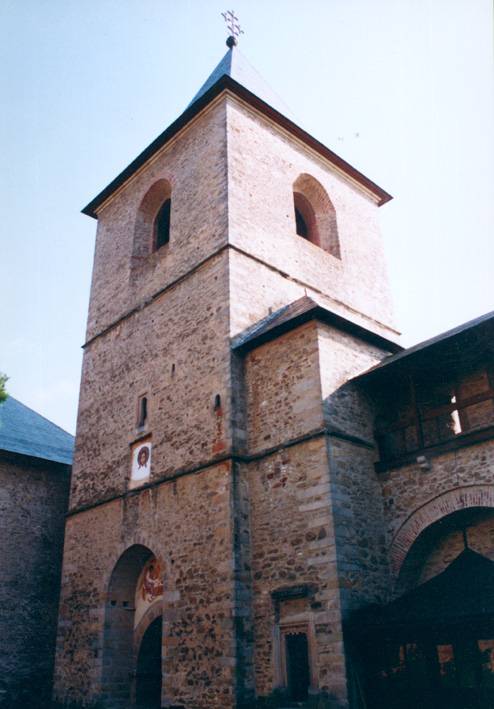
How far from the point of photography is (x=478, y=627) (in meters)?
6.71

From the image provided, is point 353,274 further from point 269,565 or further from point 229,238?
point 269,565

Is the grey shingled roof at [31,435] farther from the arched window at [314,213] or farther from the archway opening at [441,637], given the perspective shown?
the archway opening at [441,637]

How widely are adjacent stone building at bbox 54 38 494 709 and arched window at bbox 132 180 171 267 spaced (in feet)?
0.62

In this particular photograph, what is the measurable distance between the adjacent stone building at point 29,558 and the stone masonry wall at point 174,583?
177cm

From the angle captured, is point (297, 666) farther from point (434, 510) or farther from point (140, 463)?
point (140, 463)

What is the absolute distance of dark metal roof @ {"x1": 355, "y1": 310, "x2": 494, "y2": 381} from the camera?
326 inches

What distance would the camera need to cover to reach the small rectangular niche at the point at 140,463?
11.3 metres

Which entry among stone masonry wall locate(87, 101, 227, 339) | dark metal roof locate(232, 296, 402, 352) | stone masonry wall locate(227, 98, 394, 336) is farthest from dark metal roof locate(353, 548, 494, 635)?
stone masonry wall locate(87, 101, 227, 339)

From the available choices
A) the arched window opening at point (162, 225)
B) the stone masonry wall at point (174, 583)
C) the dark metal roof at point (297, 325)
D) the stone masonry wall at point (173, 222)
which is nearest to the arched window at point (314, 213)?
the stone masonry wall at point (173, 222)

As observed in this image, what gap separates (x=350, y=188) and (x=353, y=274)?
299cm

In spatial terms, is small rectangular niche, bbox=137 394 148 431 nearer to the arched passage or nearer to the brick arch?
the arched passage

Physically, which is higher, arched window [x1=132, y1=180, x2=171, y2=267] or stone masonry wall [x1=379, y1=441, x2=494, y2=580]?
arched window [x1=132, y1=180, x2=171, y2=267]

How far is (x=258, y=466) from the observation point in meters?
9.54

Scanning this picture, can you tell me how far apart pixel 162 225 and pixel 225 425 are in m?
6.97
